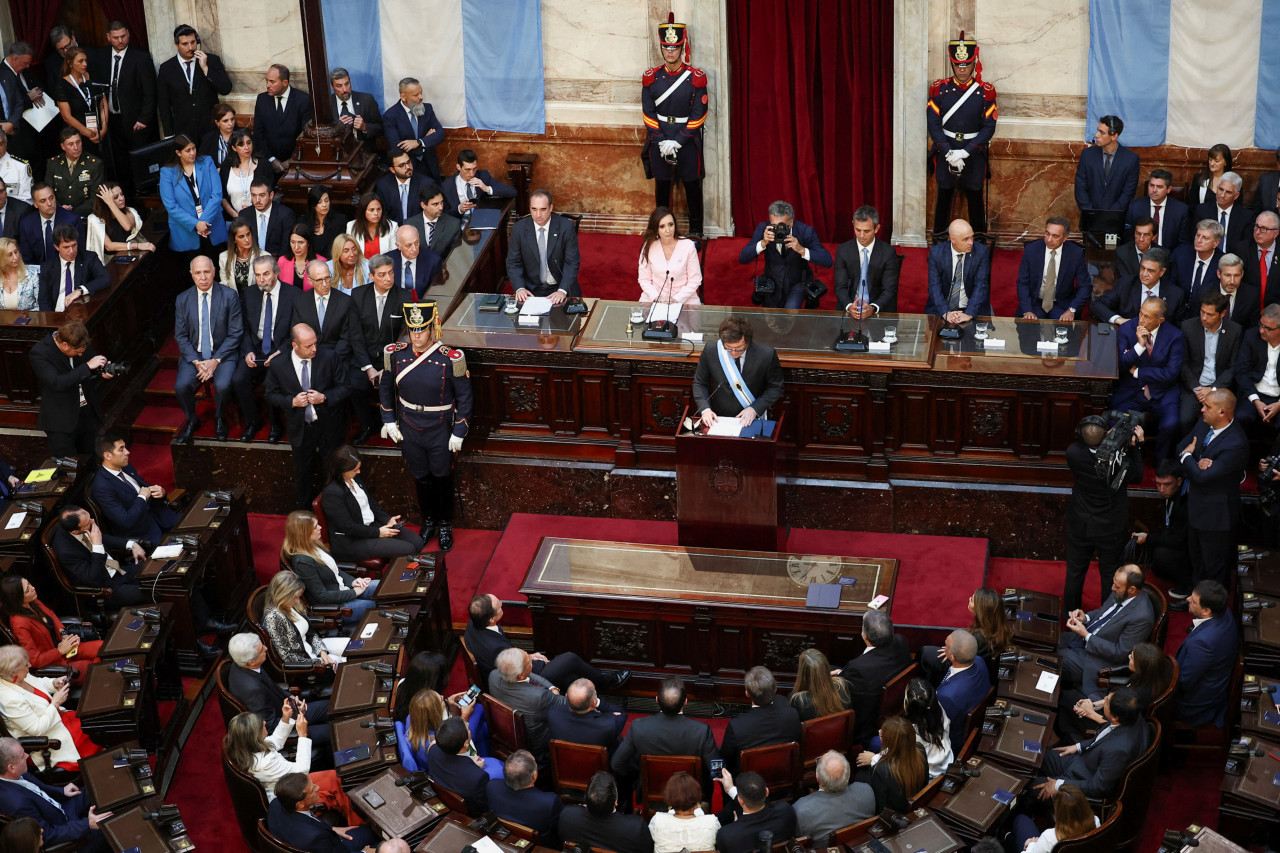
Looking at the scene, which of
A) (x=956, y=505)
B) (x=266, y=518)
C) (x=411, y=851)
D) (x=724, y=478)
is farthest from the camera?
(x=266, y=518)

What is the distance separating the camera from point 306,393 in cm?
1015

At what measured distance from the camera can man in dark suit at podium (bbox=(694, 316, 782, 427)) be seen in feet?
30.8

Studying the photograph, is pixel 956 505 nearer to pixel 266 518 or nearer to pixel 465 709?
pixel 465 709

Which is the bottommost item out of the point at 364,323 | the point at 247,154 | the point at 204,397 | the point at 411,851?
the point at 411,851

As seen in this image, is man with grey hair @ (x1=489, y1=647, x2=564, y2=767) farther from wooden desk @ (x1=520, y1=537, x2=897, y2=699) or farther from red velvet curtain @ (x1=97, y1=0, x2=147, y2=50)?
red velvet curtain @ (x1=97, y1=0, x2=147, y2=50)

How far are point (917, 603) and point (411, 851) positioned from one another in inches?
142

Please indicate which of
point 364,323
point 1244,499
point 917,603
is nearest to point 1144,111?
point 1244,499

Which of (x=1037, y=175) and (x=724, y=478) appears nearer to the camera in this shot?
(x=724, y=478)

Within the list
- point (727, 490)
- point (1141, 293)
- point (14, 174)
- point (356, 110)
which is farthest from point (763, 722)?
point (14, 174)

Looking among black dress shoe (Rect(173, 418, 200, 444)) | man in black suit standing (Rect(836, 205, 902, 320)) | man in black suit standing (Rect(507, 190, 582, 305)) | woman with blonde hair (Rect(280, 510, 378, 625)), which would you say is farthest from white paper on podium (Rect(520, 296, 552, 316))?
black dress shoe (Rect(173, 418, 200, 444))

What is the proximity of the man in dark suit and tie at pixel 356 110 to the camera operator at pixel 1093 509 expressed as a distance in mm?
6361

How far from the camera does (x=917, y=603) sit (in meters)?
9.46

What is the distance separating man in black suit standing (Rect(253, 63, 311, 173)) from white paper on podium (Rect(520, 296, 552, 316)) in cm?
309

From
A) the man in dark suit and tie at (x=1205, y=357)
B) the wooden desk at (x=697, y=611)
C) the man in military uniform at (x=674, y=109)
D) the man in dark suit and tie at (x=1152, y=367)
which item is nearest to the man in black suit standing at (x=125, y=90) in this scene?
the man in military uniform at (x=674, y=109)
